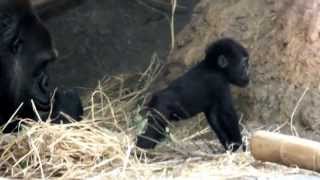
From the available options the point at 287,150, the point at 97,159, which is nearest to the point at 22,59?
the point at 97,159

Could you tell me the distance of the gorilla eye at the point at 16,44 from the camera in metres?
3.78

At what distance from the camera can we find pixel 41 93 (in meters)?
3.91

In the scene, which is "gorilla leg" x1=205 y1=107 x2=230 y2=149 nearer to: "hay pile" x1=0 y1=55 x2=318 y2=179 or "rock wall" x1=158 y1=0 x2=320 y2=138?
"hay pile" x1=0 y1=55 x2=318 y2=179

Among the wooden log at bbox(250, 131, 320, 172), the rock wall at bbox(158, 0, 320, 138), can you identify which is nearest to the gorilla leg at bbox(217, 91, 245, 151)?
the rock wall at bbox(158, 0, 320, 138)

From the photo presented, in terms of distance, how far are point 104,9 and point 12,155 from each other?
220cm

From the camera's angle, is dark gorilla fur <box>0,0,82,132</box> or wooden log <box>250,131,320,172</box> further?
dark gorilla fur <box>0,0,82,132</box>

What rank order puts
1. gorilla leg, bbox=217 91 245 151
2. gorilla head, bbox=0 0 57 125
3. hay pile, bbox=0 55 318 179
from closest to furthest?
1. hay pile, bbox=0 55 318 179
2. gorilla head, bbox=0 0 57 125
3. gorilla leg, bbox=217 91 245 151

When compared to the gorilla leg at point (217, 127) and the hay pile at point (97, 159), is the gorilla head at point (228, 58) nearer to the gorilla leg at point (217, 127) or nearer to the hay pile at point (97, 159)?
the gorilla leg at point (217, 127)

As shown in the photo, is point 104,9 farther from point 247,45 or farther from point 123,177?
point 123,177

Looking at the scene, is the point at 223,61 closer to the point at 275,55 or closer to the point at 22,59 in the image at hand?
the point at 275,55

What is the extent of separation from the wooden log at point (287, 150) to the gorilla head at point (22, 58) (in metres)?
1.34

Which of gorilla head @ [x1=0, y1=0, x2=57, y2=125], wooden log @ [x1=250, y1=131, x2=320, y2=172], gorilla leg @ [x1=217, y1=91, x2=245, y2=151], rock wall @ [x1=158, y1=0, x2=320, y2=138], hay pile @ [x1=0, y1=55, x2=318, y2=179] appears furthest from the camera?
rock wall @ [x1=158, y1=0, x2=320, y2=138]

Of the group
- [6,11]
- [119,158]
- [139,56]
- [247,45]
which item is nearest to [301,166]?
[119,158]

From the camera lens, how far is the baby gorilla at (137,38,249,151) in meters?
3.87
